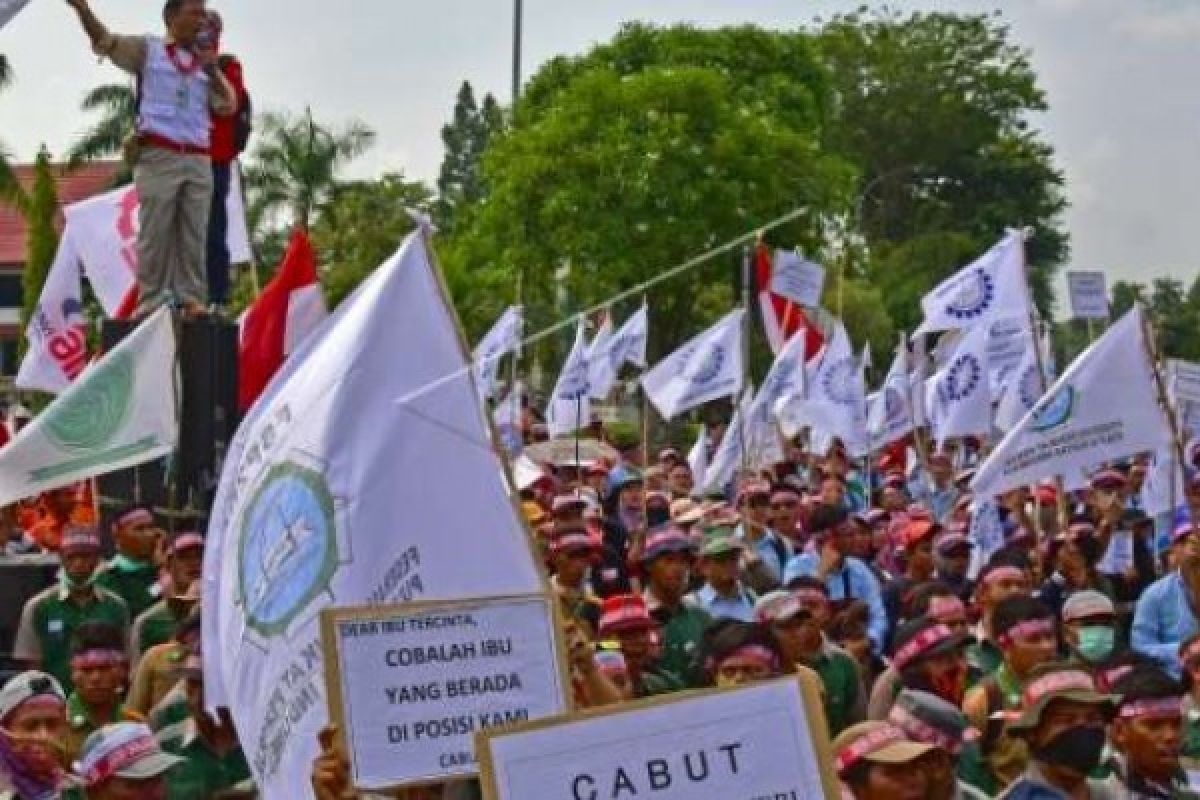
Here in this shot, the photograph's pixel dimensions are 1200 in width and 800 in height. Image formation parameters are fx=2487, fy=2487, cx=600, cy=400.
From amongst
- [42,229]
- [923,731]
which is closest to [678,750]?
[923,731]

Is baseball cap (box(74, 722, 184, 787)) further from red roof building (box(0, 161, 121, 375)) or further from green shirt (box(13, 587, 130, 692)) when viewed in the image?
red roof building (box(0, 161, 121, 375))

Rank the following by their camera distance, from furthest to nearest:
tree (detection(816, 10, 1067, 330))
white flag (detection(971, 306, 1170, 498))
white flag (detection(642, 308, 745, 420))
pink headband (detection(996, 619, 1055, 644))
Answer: tree (detection(816, 10, 1067, 330))
white flag (detection(642, 308, 745, 420))
white flag (detection(971, 306, 1170, 498))
pink headband (detection(996, 619, 1055, 644))

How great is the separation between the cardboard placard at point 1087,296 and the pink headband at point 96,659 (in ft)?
33.0

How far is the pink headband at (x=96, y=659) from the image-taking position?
8398 millimetres

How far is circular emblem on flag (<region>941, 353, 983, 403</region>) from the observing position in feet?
53.1

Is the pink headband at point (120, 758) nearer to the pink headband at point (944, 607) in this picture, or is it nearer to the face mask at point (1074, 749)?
the face mask at point (1074, 749)

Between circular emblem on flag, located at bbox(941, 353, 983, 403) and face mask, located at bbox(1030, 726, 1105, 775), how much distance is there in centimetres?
954

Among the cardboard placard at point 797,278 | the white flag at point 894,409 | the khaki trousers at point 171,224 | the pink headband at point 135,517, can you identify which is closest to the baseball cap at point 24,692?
the pink headband at point 135,517

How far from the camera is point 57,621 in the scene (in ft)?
33.5

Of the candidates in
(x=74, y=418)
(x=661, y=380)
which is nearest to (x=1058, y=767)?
(x=74, y=418)

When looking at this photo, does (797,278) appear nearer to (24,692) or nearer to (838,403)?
(838,403)

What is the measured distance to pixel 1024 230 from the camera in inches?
594

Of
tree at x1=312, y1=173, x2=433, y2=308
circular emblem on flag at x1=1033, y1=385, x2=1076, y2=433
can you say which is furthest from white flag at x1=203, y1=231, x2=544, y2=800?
tree at x1=312, y1=173, x2=433, y2=308

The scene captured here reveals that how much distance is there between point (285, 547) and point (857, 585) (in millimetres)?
5456
